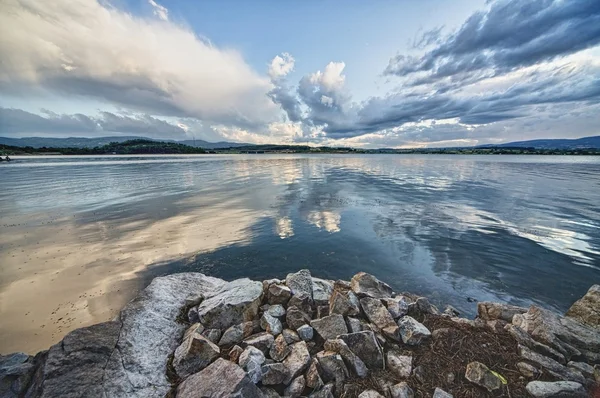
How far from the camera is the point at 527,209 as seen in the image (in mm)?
22047

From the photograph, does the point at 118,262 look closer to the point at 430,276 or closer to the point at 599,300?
the point at 430,276

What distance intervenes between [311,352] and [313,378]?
A: 2.95 feet

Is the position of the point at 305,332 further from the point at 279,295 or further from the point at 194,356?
the point at 194,356

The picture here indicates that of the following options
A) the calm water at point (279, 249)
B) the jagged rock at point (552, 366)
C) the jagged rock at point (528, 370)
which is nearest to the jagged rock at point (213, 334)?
the calm water at point (279, 249)

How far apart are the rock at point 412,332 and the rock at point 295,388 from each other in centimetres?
267

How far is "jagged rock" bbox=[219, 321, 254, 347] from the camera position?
5.97 metres

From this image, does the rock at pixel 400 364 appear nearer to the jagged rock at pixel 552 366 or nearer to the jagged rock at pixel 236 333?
the jagged rock at pixel 552 366

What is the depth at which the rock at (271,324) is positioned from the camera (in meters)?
6.15

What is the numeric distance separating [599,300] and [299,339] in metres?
8.26

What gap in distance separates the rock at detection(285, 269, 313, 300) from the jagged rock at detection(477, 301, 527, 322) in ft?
16.6

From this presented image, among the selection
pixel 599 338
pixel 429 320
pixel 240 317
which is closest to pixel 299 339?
pixel 240 317

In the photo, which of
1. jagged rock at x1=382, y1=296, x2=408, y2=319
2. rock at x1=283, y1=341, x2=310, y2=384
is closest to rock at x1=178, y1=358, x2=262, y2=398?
rock at x1=283, y1=341, x2=310, y2=384

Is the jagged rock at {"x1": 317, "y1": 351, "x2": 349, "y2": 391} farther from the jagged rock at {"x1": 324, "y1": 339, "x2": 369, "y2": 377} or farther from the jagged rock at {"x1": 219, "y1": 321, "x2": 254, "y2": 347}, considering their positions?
the jagged rock at {"x1": 219, "y1": 321, "x2": 254, "y2": 347}

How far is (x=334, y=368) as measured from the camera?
5.08 m
